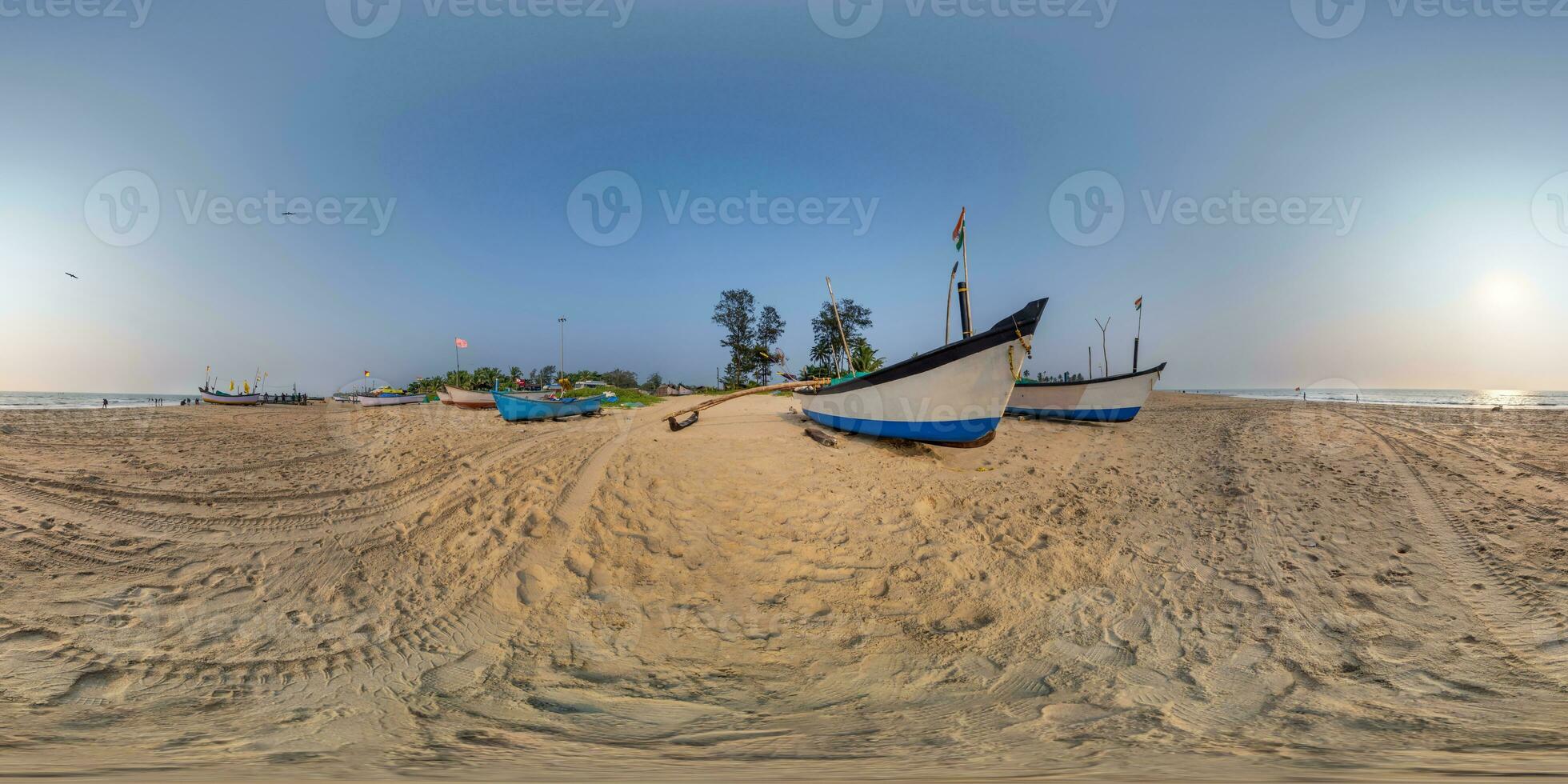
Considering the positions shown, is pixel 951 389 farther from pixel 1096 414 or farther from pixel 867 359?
pixel 867 359

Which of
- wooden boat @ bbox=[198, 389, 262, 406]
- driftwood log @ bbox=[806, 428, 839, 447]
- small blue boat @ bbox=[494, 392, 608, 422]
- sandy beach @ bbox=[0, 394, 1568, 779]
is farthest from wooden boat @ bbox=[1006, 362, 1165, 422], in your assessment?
wooden boat @ bbox=[198, 389, 262, 406]

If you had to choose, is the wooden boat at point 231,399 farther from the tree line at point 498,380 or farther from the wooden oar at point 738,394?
the wooden oar at point 738,394

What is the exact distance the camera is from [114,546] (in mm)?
4945

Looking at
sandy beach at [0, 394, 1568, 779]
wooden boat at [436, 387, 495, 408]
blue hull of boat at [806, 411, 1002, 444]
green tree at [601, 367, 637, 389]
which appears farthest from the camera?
green tree at [601, 367, 637, 389]

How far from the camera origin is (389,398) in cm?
4544

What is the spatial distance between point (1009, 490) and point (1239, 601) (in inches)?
126

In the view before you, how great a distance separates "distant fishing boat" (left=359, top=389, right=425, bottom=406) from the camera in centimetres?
4421

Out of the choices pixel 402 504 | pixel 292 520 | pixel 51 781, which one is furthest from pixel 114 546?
pixel 51 781

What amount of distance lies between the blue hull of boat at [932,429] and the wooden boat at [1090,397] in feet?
25.7

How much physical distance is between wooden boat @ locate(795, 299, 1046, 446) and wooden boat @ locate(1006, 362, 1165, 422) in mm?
7995

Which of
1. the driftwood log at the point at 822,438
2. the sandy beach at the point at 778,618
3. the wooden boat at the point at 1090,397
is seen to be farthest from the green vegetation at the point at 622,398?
the wooden boat at the point at 1090,397

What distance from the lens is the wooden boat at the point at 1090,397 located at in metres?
16.2

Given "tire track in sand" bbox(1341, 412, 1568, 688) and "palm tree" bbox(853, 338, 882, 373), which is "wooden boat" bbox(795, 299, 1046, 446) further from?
"palm tree" bbox(853, 338, 882, 373)

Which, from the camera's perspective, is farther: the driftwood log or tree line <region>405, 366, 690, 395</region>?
tree line <region>405, 366, 690, 395</region>
